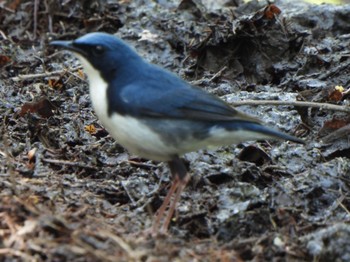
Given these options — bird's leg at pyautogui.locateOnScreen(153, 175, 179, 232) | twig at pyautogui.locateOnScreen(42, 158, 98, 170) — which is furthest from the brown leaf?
bird's leg at pyautogui.locateOnScreen(153, 175, 179, 232)

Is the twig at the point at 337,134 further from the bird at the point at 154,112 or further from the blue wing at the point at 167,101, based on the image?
the blue wing at the point at 167,101

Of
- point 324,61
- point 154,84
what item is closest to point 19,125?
point 154,84

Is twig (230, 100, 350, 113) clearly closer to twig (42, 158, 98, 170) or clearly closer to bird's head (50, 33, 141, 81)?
twig (42, 158, 98, 170)

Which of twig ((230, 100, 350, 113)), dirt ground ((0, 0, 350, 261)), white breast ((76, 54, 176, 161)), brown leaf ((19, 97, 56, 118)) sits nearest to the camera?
dirt ground ((0, 0, 350, 261))

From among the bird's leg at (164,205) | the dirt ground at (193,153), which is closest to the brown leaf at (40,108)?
the dirt ground at (193,153)

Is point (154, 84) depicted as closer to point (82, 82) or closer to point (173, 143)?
point (173, 143)

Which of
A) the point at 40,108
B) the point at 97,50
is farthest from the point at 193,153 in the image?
the point at 40,108
